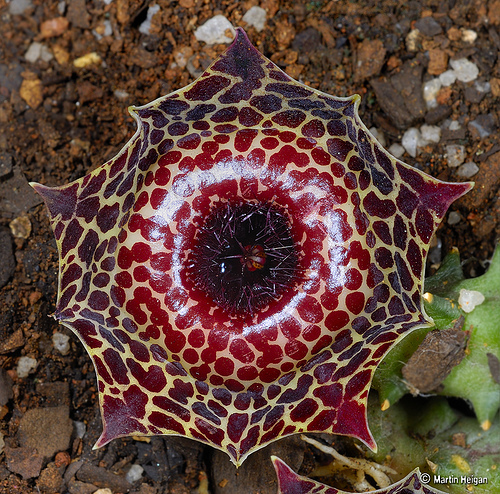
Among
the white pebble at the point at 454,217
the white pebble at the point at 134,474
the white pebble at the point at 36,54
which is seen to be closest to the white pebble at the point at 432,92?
the white pebble at the point at 454,217

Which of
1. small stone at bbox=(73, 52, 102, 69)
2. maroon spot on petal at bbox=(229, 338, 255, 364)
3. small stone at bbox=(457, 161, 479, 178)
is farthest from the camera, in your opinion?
Answer: small stone at bbox=(73, 52, 102, 69)

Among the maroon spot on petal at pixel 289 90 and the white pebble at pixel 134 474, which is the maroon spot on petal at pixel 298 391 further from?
the maroon spot on petal at pixel 289 90

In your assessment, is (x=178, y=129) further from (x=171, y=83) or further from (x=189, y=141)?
(x=171, y=83)

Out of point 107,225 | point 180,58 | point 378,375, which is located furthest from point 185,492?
→ point 180,58

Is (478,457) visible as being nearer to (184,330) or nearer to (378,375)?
(378,375)

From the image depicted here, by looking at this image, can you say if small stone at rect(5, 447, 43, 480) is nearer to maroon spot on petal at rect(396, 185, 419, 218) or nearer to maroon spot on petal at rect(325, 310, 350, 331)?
maroon spot on petal at rect(325, 310, 350, 331)

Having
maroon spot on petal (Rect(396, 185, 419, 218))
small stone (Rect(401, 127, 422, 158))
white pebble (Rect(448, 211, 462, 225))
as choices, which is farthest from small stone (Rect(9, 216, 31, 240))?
white pebble (Rect(448, 211, 462, 225))
